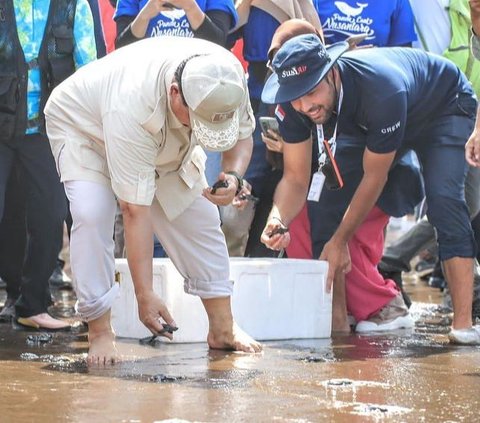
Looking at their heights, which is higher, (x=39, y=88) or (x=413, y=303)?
(x=39, y=88)

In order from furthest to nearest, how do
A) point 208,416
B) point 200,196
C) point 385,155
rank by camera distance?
point 385,155 < point 200,196 < point 208,416

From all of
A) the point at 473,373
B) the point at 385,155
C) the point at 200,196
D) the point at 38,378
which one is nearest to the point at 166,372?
the point at 38,378

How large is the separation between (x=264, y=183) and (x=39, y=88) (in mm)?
1556

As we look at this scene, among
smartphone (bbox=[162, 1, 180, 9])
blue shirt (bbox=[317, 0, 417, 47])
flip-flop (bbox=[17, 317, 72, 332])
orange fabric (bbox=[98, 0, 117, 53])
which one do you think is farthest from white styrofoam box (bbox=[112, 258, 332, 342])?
orange fabric (bbox=[98, 0, 117, 53])

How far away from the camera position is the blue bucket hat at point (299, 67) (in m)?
5.29

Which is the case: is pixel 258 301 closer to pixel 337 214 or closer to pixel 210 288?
pixel 210 288

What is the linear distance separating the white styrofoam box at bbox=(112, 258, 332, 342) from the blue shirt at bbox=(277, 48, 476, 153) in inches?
27.0

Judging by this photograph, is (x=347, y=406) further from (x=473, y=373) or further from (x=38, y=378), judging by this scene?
(x=38, y=378)

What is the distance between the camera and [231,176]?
4.91 meters

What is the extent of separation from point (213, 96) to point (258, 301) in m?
1.51

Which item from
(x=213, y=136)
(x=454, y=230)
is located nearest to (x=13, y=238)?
(x=213, y=136)

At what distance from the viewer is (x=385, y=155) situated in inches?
217

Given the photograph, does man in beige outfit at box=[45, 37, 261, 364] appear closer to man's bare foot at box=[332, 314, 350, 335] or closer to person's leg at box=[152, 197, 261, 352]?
person's leg at box=[152, 197, 261, 352]

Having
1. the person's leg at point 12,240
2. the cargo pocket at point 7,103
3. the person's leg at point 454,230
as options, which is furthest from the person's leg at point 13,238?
the person's leg at point 454,230
